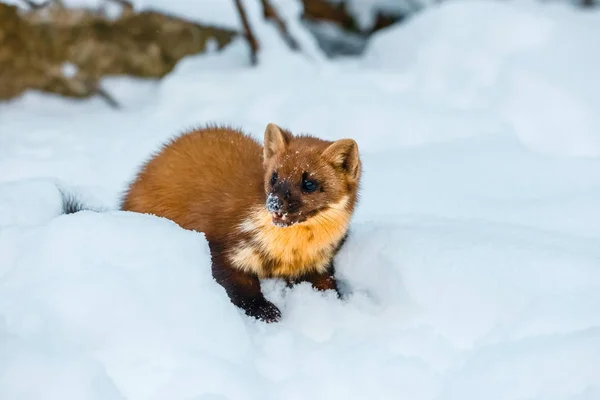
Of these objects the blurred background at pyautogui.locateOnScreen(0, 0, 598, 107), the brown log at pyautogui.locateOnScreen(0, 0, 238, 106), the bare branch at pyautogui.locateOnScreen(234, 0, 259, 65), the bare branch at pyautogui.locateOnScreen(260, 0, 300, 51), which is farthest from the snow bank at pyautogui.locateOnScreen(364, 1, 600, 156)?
the brown log at pyautogui.locateOnScreen(0, 0, 238, 106)

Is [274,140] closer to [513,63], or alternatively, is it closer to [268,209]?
[268,209]

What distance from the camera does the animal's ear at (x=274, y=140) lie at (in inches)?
123

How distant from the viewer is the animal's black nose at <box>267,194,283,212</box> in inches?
112

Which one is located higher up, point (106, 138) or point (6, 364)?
point (6, 364)

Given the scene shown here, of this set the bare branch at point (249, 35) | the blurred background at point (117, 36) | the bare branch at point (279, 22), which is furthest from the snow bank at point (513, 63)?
the bare branch at point (249, 35)

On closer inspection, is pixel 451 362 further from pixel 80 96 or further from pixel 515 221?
pixel 80 96

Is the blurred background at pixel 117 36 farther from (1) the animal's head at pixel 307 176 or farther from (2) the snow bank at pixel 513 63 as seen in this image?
(1) the animal's head at pixel 307 176

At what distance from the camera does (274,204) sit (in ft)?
9.32

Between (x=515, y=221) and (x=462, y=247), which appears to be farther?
(x=515, y=221)

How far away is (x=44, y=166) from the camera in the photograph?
15.8ft

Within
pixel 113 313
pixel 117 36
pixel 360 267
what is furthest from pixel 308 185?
pixel 117 36

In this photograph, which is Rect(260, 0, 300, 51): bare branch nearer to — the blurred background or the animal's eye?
the blurred background

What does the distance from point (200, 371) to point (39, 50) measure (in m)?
4.40

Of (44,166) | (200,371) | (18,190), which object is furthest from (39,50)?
(200,371)
